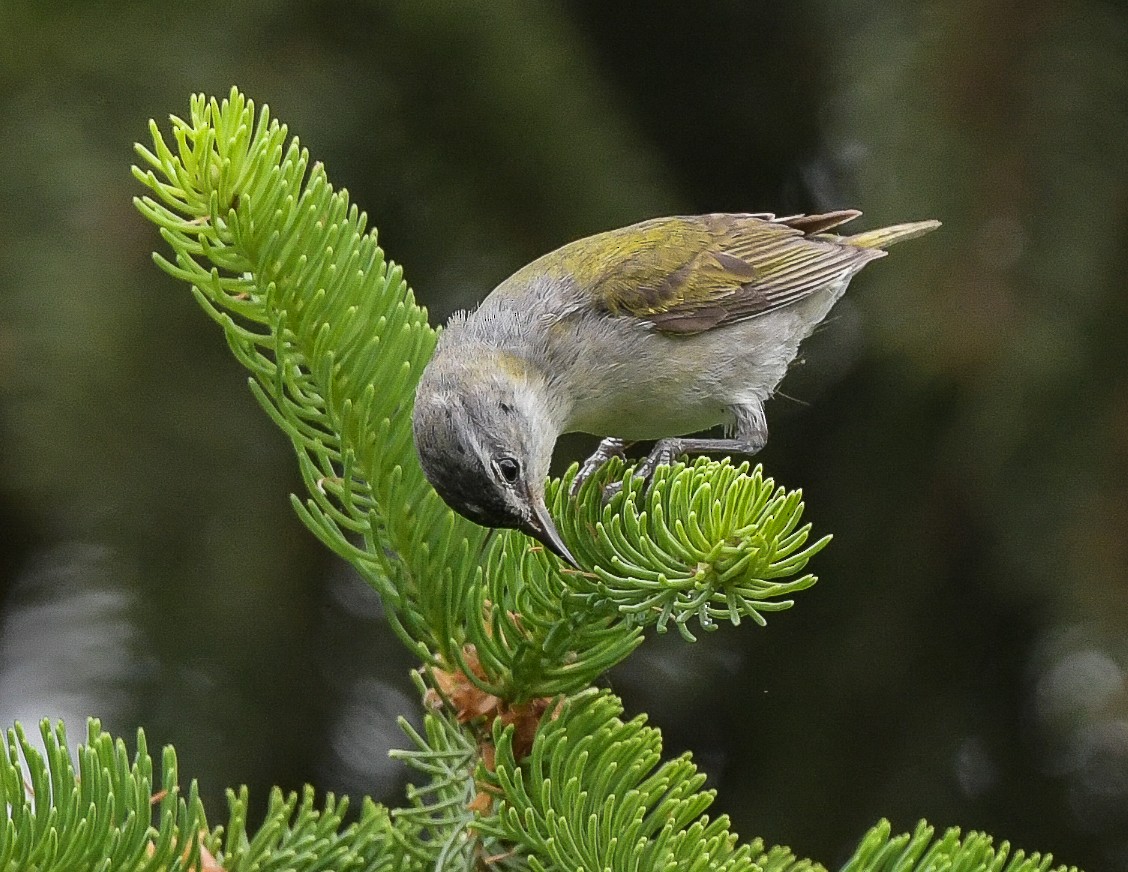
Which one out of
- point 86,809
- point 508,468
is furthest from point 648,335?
point 86,809

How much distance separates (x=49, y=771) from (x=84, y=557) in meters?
1.66

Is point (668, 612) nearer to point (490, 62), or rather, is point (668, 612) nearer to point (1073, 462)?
point (1073, 462)

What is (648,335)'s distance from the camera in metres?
3.88

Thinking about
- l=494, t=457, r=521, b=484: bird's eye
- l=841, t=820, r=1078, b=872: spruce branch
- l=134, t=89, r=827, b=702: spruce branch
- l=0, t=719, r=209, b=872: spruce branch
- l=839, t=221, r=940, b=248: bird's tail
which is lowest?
l=0, t=719, r=209, b=872: spruce branch

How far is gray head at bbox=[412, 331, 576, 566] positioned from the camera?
2.37 metres

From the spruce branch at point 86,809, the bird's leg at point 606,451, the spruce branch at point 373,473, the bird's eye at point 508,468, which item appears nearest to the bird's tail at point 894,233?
the bird's leg at point 606,451

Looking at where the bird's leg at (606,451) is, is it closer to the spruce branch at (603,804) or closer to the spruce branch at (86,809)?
the spruce branch at (603,804)

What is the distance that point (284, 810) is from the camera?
1.96 metres

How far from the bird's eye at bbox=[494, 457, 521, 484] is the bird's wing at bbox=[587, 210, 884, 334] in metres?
1.11

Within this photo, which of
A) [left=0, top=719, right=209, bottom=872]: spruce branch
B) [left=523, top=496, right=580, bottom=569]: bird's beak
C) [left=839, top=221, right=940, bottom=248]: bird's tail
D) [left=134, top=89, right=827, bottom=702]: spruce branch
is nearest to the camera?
[left=0, top=719, right=209, bottom=872]: spruce branch

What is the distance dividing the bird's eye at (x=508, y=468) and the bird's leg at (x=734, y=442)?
2.72 ft

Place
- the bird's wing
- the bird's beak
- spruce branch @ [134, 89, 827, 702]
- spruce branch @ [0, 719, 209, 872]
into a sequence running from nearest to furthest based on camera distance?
spruce branch @ [0, 719, 209, 872] → spruce branch @ [134, 89, 827, 702] → the bird's beak → the bird's wing

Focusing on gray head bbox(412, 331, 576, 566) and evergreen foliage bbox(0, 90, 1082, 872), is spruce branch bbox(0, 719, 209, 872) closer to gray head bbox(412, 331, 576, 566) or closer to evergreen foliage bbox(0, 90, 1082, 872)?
evergreen foliage bbox(0, 90, 1082, 872)

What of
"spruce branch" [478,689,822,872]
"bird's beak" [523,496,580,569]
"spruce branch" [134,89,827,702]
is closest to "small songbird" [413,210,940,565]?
"bird's beak" [523,496,580,569]
